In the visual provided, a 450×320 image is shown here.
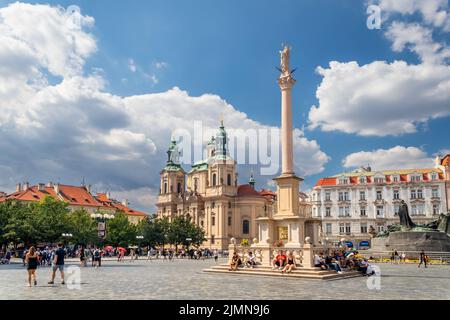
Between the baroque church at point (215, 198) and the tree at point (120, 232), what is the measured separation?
25438 mm

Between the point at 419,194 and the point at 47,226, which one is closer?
the point at 47,226

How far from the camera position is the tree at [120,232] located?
71.9m

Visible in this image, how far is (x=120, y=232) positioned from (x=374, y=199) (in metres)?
45.5

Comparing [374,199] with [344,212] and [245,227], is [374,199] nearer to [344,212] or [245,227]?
[344,212]

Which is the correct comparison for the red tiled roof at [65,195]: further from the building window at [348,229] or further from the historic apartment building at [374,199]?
the building window at [348,229]

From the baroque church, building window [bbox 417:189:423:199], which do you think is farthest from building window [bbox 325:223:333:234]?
the baroque church

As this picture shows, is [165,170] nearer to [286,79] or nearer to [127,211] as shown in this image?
[127,211]

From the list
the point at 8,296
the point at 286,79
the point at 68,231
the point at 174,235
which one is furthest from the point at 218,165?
the point at 8,296

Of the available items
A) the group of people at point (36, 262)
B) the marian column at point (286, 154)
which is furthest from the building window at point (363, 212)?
the group of people at point (36, 262)

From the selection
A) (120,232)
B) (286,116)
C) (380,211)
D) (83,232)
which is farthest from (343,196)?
(286,116)

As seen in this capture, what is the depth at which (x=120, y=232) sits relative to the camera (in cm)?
7262

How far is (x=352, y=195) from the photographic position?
80250 millimetres

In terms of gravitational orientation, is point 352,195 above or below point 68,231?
above
